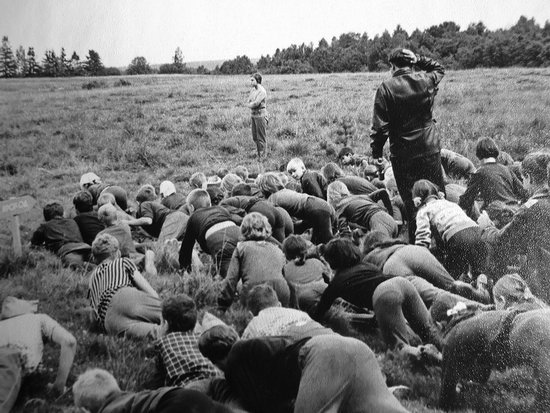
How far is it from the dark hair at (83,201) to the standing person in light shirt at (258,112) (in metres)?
3.13

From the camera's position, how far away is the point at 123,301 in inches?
146

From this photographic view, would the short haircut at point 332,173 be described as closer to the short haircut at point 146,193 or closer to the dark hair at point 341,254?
the short haircut at point 146,193

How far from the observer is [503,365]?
3.02m

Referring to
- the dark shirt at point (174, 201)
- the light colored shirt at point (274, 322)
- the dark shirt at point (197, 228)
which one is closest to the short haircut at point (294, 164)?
the dark shirt at point (174, 201)

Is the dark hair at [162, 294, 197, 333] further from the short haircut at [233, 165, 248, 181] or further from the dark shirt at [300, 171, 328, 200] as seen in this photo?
the short haircut at [233, 165, 248, 181]

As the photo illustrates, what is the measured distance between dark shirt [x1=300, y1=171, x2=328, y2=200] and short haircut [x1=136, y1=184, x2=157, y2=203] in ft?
6.22

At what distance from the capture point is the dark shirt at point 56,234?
457 centimetres

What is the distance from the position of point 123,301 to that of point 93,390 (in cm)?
121

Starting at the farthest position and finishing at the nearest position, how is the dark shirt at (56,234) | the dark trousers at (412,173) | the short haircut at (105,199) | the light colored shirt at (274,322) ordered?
the dark trousers at (412,173) < the short haircut at (105,199) < the dark shirt at (56,234) < the light colored shirt at (274,322)

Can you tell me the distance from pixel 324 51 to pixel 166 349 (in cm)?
493

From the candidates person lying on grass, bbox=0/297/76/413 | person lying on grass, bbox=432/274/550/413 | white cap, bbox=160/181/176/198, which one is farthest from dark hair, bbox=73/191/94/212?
person lying on grass, bbox=432/274/550/413

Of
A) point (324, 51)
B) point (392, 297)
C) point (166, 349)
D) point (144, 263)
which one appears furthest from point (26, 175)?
point (324, 51)

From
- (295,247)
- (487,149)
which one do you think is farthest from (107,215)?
(487,149)

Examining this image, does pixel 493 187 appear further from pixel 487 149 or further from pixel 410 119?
pixel 410 119
